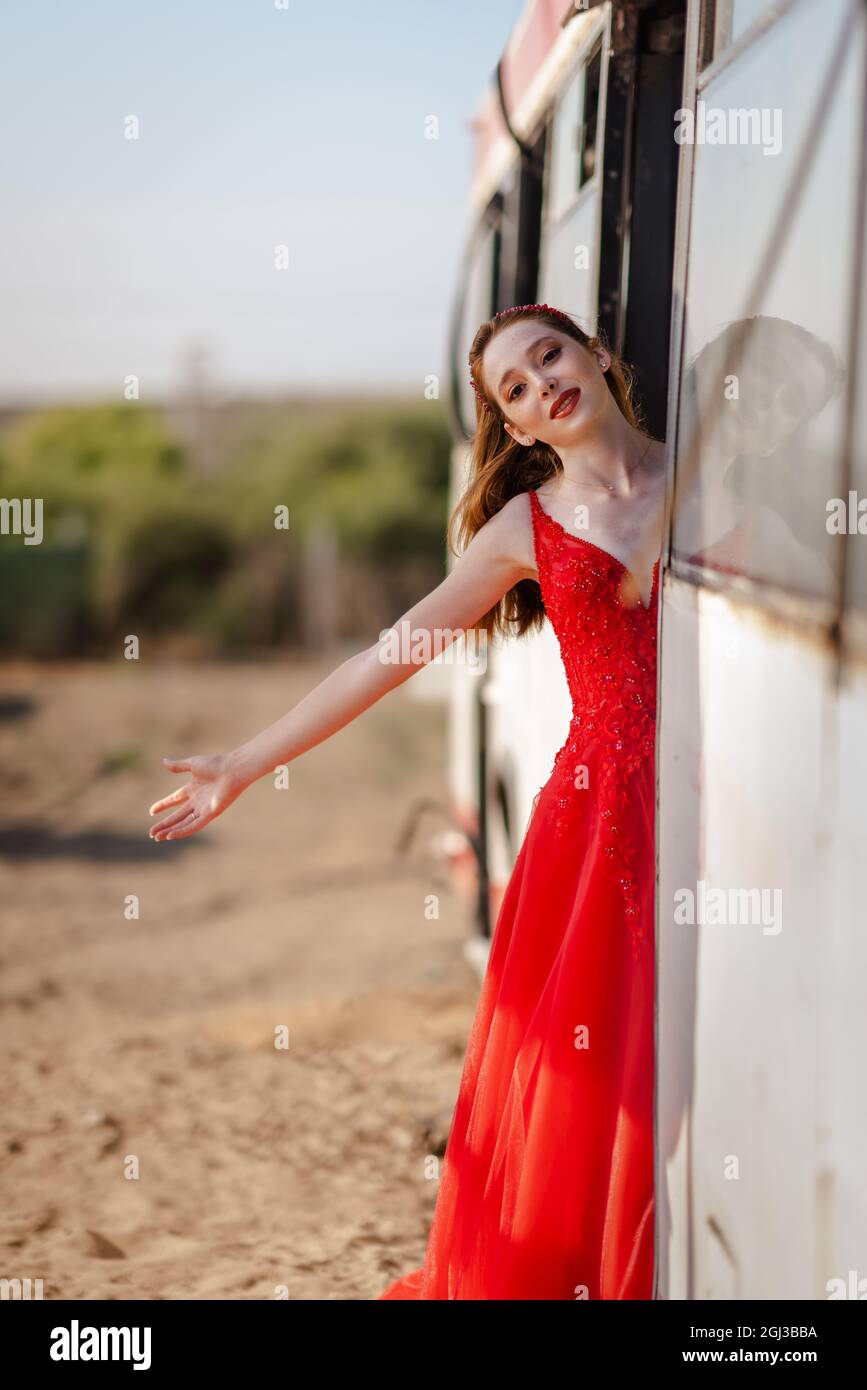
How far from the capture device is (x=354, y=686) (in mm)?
2371

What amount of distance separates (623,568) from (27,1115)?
275 centimetres

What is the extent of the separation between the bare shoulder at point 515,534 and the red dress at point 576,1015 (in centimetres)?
2

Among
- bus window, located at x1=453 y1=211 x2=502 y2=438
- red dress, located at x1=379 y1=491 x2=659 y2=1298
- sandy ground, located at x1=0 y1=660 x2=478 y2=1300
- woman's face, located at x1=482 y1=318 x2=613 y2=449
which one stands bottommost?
sandy ground, located at x1=0 y1=660 x2=478 y2=1300

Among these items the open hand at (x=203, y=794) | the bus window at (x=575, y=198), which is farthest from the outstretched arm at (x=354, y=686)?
the bus window at (x=575, y=198)

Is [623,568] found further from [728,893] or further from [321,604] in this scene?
[321,604]

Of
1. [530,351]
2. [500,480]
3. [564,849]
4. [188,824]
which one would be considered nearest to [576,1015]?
[564,849]

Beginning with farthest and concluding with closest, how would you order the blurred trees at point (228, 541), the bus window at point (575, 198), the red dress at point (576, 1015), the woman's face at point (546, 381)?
1. the blurred trees at point (228, 541)
2. the bus window at point (575, 198)
3. the woman's face at point (546, 381)
4. the red dress at point (576, 1015)

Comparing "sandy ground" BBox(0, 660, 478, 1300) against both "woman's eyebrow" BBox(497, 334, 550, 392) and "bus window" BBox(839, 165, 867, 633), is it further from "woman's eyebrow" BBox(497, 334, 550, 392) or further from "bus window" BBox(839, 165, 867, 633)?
"bus window" BBox(839, 165, 867, 633)

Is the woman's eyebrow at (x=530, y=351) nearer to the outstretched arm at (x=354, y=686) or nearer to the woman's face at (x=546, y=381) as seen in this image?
the woman's face at (x=546, y=381)

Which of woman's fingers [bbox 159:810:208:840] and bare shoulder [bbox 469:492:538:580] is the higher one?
bare shoulder [bbox 469:492:538:580]

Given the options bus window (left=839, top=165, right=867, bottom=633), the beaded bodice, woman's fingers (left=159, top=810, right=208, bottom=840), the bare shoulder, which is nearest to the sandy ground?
woman's fingers (left=159, top=810, right=208, bottom=840)

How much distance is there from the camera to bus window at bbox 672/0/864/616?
135 centimetres

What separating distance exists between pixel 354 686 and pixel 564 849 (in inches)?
17.3

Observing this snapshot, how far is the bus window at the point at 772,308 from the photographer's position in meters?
1.35
